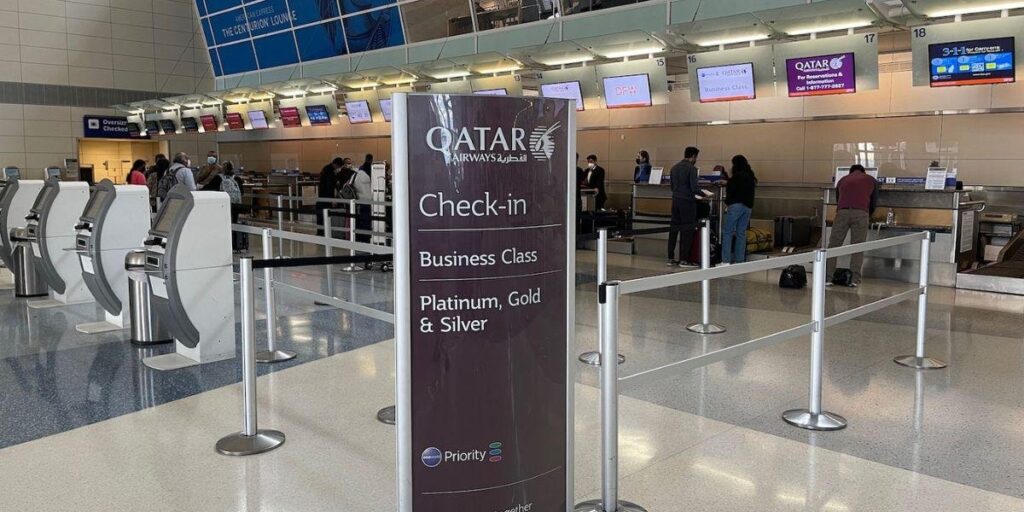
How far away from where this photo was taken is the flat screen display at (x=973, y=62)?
9312 millimetres

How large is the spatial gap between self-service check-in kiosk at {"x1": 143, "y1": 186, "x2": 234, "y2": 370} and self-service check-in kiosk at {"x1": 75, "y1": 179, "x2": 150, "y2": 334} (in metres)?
1.31

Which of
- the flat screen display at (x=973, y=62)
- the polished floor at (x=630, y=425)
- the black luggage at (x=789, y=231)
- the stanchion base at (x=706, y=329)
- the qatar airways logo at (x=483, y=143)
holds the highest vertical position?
the flat screen display at (x=973, y=62)

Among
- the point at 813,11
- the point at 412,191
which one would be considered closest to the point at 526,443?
the point at 412,191

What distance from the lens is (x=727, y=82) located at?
38.3 ft

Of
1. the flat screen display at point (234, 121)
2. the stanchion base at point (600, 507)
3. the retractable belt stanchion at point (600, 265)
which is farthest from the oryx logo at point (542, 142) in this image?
the flat screen display at point (234, 121)

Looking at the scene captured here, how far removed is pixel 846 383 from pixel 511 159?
398 centimetres

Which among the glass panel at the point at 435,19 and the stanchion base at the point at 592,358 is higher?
the glass panel at the point at 435,19

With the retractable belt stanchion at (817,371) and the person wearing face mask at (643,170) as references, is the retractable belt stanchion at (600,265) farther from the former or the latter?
the person wearing face mask at (643,170)

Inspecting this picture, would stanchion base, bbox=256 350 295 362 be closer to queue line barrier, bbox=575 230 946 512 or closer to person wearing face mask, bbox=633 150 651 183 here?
queue line barrier, bbox=575 230 946 512

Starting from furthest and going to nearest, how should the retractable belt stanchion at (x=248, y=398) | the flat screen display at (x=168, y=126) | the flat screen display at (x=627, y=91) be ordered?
the flat screen display at (x=168, y=126)
the flat screen display at (x=627, y=91)
the retractable belt stanchion at (x=248, y=398)

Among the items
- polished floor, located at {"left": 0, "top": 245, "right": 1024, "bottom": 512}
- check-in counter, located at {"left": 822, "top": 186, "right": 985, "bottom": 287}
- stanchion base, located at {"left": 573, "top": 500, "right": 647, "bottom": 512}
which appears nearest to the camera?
stanchion base, located at {"left": 573, "top": 500, "right": 647, "bottom": 512}

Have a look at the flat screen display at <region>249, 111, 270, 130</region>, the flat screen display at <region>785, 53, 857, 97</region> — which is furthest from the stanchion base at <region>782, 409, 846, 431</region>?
the flat screen display at <region>249, 111, 270, 130</region>

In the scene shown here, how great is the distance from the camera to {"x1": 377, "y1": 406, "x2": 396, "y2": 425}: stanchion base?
4.71 meters

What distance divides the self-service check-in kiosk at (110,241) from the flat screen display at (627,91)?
7.96m
